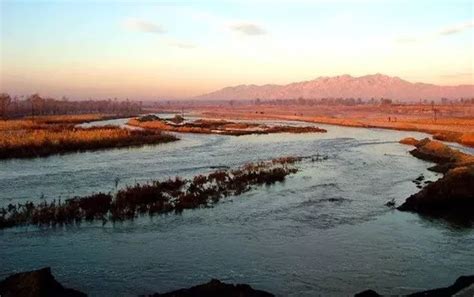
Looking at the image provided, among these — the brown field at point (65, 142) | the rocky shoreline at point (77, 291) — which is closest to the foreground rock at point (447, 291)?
the rocky shoreline at point (77, 291)

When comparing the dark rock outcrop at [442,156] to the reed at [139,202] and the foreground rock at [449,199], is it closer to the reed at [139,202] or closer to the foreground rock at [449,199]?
the foreground rock at [449,199]

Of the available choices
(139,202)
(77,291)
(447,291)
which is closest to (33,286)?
(77,291)

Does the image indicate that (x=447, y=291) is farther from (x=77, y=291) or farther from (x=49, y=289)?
(x=49, y=289)

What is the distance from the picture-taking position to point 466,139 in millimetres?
58562

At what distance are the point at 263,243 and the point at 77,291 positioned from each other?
8032 millimetres

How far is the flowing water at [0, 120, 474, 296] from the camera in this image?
15.7 meters

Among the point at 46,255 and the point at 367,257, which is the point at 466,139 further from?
the point at 46,255

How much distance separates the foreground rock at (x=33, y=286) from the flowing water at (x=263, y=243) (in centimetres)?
171

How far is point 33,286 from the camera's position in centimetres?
1255

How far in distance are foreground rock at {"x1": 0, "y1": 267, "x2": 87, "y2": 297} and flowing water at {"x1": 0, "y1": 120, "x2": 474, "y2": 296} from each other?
1710mm

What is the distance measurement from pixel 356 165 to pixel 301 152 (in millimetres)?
10075

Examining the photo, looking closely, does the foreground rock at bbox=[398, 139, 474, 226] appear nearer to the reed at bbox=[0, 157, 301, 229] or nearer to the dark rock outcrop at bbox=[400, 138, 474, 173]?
the dark rock outcrop at bbox=[400, 138, 474, 173]

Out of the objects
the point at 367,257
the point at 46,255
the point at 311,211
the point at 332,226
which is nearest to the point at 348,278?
the point at 367,257

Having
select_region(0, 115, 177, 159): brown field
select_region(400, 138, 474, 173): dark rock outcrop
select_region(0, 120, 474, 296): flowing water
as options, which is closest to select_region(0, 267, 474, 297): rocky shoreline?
select_region(0, 120, 474, 296): flowing water
